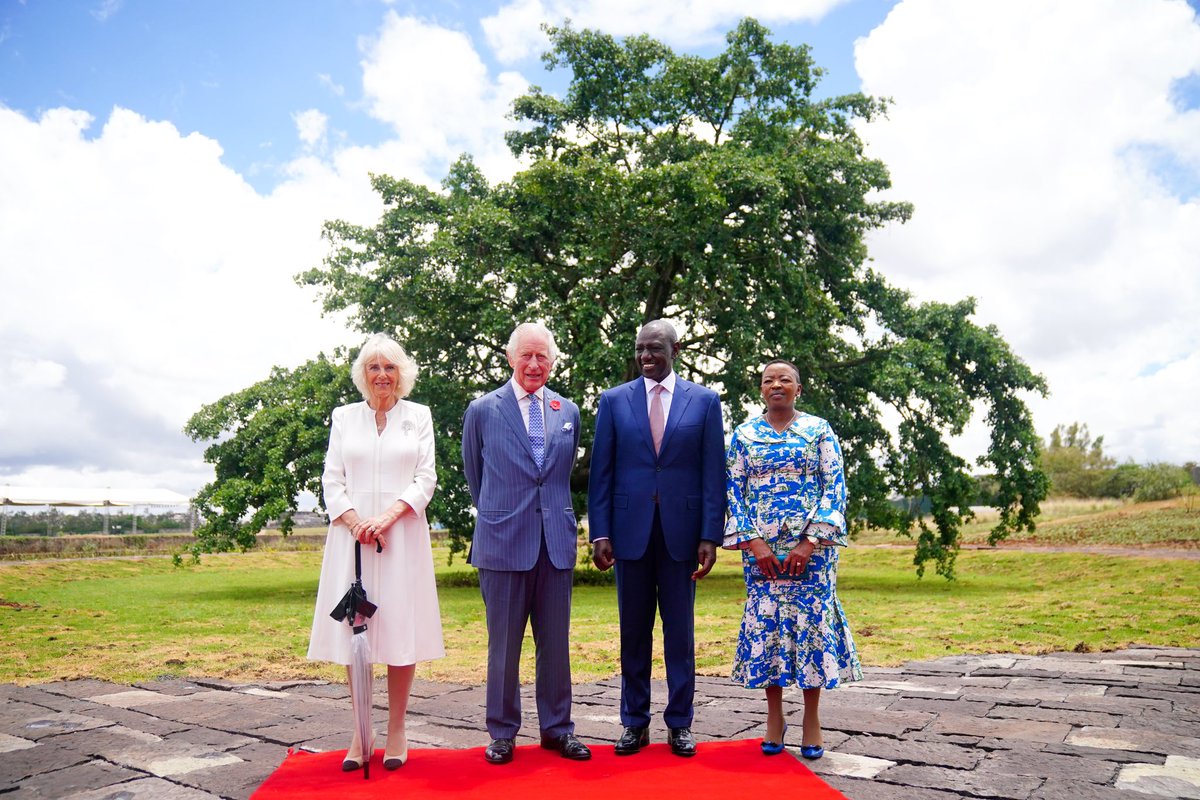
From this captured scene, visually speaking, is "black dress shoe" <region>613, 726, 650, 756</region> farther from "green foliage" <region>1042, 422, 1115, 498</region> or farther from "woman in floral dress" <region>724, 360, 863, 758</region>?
"green foliage" <region>1042, 422, 1115, 498</region>

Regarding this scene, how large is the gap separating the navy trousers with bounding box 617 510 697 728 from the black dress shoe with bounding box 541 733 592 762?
262 mm

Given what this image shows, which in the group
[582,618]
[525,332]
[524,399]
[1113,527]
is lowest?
[582,618]

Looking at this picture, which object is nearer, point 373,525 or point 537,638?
point 373,525

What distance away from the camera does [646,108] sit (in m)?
17.1

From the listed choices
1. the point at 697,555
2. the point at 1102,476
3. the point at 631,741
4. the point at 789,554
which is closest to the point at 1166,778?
the point at 789,554

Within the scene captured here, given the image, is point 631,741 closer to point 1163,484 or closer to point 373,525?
point 373,525

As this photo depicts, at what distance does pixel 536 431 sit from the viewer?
4371 mm

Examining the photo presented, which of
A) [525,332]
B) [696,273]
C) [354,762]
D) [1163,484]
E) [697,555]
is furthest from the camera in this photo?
[1163,484]

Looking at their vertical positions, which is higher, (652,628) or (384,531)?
(384,531)

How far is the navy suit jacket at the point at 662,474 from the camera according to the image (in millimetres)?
4223

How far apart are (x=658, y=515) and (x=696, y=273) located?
444 inches

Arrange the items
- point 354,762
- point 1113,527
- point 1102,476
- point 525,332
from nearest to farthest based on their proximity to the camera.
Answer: point 354,762
point 525,332
point 1113,527
point 1102,476

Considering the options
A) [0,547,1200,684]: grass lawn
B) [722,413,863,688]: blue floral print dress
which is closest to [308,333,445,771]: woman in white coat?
[722,413,863,688]: blue floral print dress

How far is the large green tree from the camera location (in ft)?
49.3
